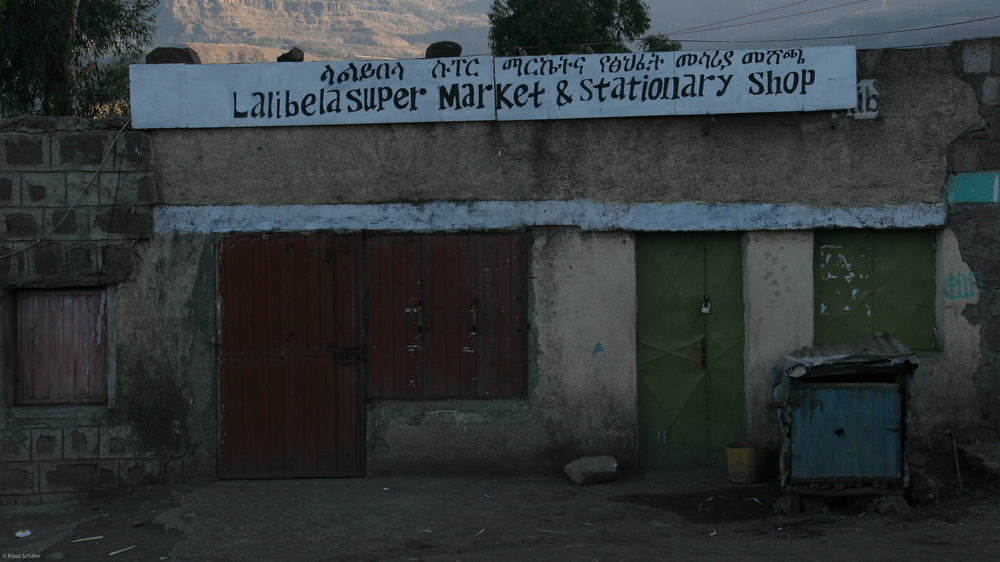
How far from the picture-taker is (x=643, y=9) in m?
22.1

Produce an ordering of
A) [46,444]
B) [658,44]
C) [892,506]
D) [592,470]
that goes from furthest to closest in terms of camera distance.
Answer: [658,44]
[46,444]
[592,470]
[892,506]

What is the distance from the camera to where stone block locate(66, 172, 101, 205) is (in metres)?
6.72

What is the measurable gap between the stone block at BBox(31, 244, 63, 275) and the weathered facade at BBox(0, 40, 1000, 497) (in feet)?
0.09

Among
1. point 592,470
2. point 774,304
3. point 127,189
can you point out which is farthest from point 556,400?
point 127,189

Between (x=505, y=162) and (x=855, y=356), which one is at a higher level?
(x=505, y=162)

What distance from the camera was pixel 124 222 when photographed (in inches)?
266

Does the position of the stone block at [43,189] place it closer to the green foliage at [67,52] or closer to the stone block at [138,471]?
the stone block at [138,471]

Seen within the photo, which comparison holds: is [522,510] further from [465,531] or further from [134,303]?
[134,303]

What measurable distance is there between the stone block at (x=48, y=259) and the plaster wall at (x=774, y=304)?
620 cm

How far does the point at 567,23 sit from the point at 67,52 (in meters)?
12.0

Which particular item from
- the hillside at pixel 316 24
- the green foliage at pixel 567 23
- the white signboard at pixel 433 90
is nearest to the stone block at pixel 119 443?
the white signboard at pixel 433 90

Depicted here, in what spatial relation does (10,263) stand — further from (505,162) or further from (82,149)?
(505,162)

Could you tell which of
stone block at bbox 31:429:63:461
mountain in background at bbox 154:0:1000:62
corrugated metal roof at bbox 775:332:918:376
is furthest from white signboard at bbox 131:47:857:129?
mountain in background at bbox 154:0:1000:62

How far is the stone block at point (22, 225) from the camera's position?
6.69 metres
